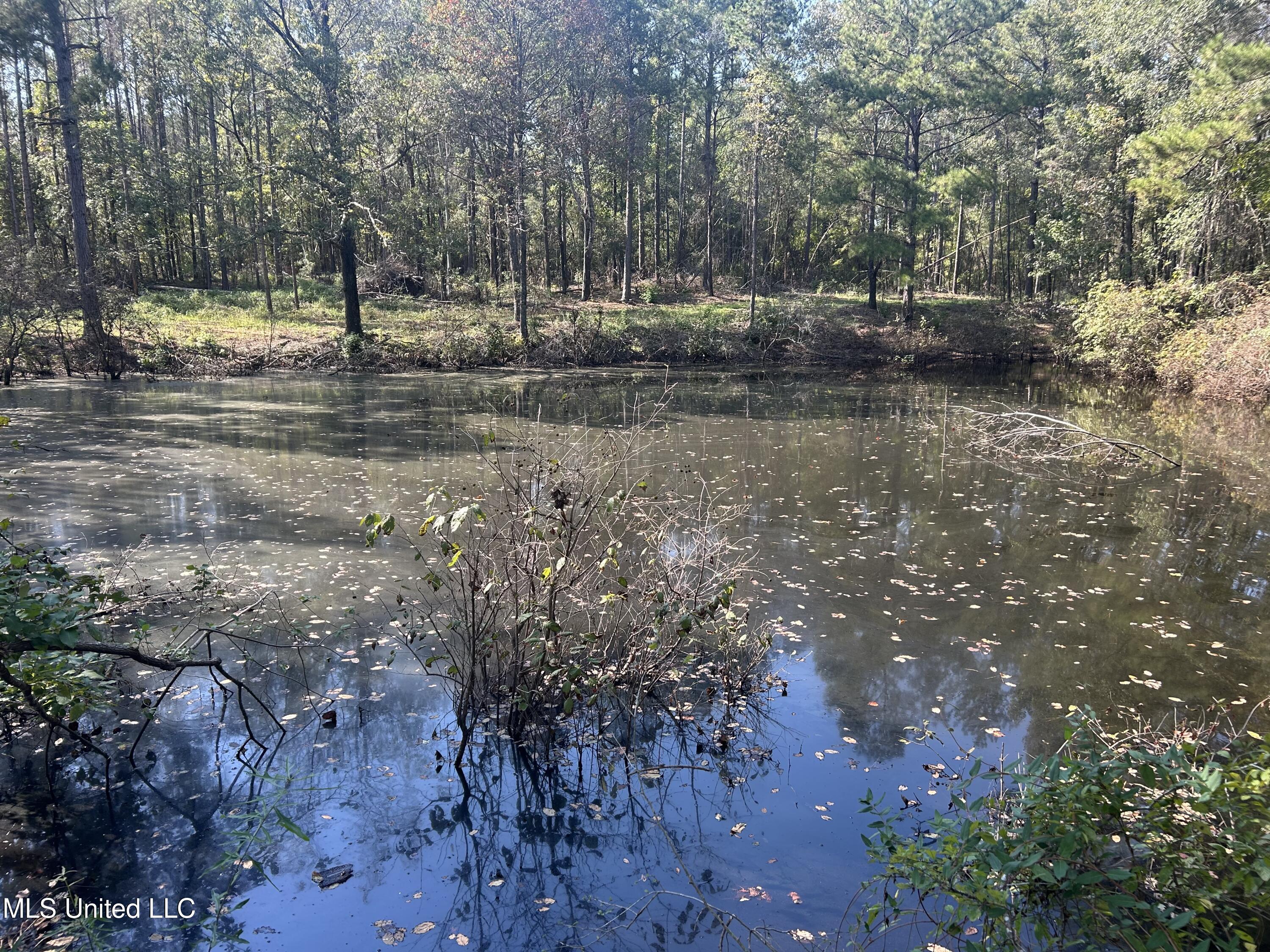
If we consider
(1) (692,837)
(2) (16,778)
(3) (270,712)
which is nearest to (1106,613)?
(1) (692,837)

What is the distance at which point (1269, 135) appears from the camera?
59.2ft

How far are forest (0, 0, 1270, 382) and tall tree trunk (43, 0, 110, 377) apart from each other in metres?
0.09

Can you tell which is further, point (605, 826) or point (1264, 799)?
point (605, 826)

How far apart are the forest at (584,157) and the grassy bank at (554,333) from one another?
10.7 inches

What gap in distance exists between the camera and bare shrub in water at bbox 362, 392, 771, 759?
5.19m

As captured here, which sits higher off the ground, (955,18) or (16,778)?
(955,18)

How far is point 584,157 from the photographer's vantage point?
103 ft

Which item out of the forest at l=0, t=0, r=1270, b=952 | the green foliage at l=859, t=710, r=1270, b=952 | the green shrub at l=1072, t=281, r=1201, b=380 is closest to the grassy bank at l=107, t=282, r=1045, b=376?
the forest at l=0, t=0, r=1270, b=952

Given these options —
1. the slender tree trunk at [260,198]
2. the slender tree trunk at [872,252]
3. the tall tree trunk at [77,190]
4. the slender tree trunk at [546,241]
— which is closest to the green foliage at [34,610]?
the tall tree trunk at [77,190]

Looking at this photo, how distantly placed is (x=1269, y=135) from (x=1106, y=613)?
16720mm

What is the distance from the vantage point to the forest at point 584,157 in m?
22.0

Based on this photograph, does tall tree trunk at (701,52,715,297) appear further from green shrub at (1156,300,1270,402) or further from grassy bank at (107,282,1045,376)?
green shrub at (1156,300,1270,402)

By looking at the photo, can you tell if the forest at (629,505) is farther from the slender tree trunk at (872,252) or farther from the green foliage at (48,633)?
the slender tree trunk at (872,252)

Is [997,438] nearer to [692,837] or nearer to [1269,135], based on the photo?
[1269,135]
